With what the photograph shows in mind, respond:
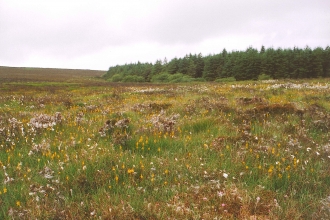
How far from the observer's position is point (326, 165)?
13.6ft

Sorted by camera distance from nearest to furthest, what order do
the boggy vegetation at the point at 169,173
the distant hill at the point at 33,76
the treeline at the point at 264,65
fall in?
the boggy vegetation at the point at 169,173
the treeline at the point at 264,65
the distant hill at the point at 33,76

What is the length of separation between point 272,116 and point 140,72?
305 feet

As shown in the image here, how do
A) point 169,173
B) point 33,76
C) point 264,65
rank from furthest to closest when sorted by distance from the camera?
point 33,76 < point 264,65 < point 169,173

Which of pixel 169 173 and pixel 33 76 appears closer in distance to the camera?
pixel 169 173

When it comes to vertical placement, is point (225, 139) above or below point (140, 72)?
below

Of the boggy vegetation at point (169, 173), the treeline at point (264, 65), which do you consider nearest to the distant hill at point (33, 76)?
the treeline at point (264, 65)

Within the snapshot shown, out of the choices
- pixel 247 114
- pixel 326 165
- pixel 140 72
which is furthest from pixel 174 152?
pixel 140 72

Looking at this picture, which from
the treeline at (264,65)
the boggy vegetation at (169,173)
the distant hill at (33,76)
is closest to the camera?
the boggy vegetation at (169,173)

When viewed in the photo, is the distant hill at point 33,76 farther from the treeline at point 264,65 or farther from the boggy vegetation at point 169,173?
the boggy vegetation at point 169,173

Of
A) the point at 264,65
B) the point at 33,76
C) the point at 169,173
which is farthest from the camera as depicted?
the point at 33,76

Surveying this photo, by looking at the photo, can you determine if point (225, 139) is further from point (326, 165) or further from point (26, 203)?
point (26, 203)

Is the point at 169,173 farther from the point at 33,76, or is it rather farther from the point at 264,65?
the point at 33,76

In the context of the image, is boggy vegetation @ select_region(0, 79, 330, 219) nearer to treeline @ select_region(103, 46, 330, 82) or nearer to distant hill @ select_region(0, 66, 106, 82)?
treeline @ select_region(103, 46, 330, 82)

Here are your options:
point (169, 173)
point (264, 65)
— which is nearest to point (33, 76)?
point (264, 65)
